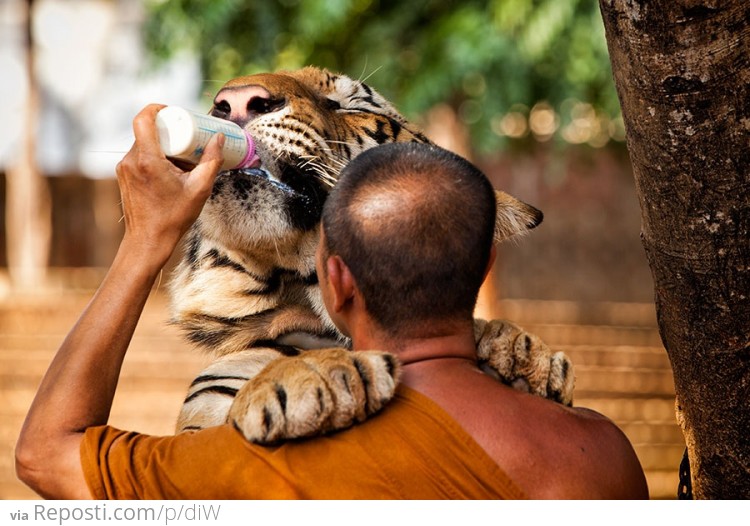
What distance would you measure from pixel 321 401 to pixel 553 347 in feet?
25.2

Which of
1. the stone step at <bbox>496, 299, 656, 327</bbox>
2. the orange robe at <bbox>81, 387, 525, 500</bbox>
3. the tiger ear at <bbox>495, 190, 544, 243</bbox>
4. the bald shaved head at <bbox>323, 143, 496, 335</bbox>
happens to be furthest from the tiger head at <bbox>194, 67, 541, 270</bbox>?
the stone step at <bbox>496, 299, 656, 327</bbox>

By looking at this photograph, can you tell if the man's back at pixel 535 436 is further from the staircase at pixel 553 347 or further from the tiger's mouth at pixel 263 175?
the staircase at pixel 553 347

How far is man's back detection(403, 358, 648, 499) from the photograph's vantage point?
1.60 m

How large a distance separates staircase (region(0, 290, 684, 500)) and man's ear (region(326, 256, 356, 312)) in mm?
5762

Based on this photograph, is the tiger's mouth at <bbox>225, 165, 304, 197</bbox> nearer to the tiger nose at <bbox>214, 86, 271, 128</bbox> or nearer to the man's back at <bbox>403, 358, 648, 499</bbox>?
the tiger nose at <bbox>214, 86, 271, 128</bbox>

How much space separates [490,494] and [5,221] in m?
14.7

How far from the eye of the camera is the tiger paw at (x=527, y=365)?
2.13 m

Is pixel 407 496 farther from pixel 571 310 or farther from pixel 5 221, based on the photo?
pixel 5 221

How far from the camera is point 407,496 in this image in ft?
5.13

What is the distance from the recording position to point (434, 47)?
600cm

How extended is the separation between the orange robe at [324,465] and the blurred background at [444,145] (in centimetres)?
89

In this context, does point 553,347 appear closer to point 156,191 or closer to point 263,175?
point 263,175

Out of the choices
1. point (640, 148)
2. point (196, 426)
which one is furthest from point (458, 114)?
point (640, 148)

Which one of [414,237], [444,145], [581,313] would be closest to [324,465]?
[414,237]
